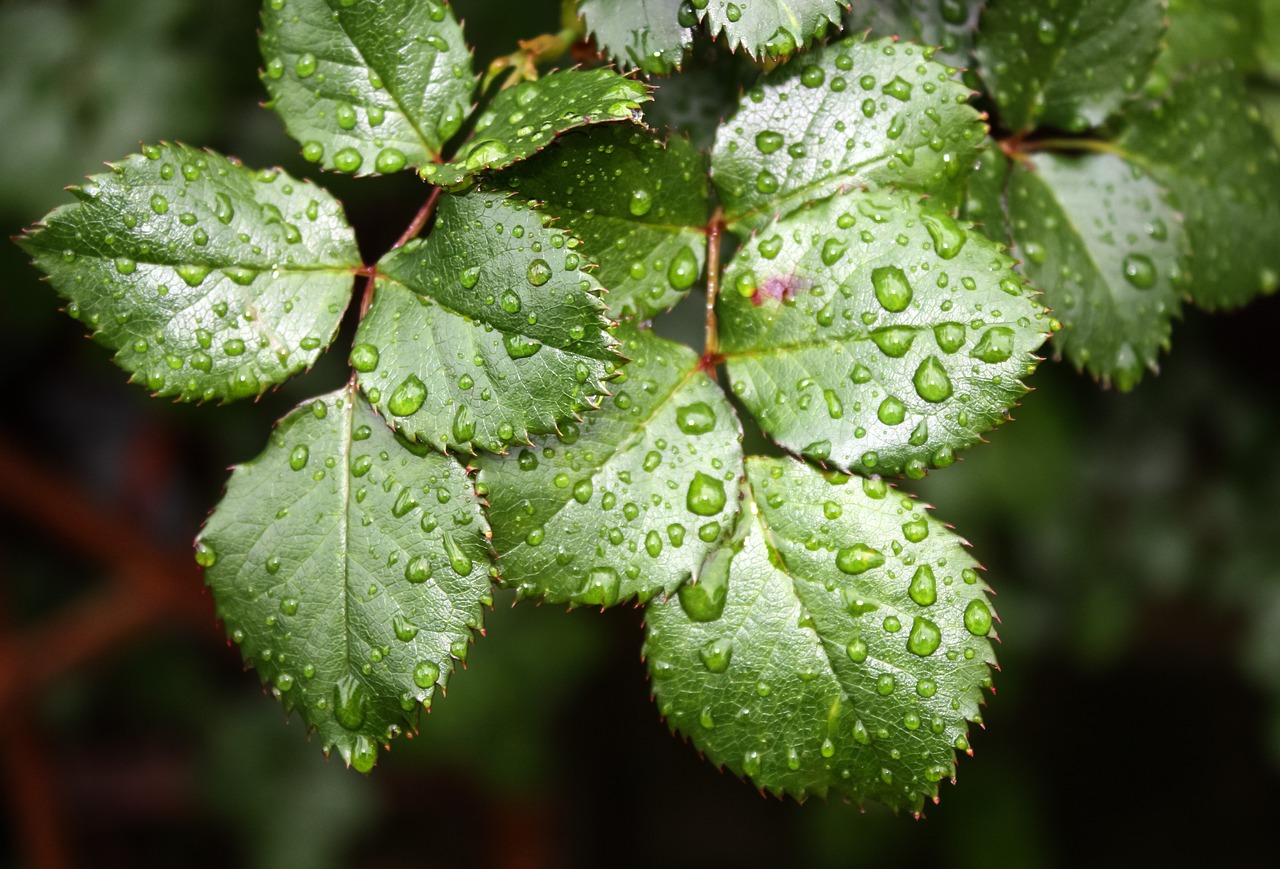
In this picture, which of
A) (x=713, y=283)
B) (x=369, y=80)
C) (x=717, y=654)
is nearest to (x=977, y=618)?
(x=717, y=654)

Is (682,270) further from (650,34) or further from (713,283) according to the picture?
(650,34)

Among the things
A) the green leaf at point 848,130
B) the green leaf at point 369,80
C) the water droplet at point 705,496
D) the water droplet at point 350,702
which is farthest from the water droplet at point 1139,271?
the water droplet at point 350,702

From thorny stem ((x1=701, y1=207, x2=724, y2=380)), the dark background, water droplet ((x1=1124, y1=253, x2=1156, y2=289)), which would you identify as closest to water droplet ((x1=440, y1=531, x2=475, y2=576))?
thorny stem ((x1=701, y1=207, x2=724, y2=380))

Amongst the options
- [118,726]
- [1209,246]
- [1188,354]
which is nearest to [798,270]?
[1209,246]

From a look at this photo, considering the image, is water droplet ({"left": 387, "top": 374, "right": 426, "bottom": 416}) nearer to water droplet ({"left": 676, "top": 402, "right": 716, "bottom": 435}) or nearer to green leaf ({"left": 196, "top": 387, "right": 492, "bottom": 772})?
green leaf ({"left": 196, "top": 387, "right": 492, "bottom": 772})

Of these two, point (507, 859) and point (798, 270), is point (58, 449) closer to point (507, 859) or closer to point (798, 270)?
point (507, 859)
